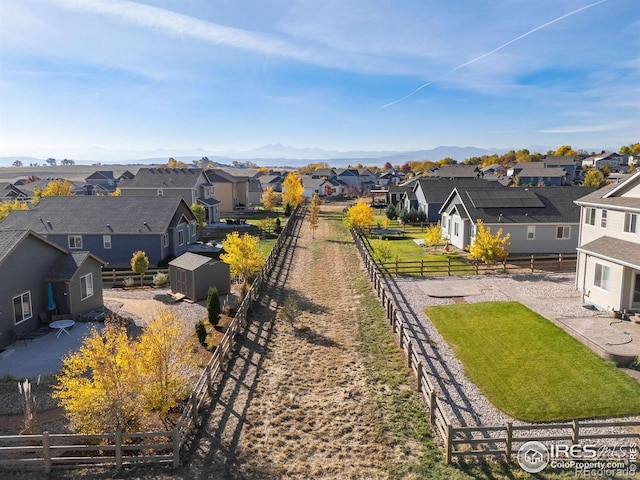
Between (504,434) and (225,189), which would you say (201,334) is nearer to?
(504,434)

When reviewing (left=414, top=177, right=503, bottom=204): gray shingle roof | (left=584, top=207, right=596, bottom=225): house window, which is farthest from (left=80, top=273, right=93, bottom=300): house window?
(left=414, top=177, right=503, bottom=204): gray shingle roof

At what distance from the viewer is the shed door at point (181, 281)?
26625mm

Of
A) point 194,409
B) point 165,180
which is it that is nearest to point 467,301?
point 194,409

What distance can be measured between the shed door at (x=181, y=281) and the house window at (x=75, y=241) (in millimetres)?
13659

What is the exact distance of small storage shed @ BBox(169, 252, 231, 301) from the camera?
2605cm

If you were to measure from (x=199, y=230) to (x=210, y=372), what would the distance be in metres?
36.3

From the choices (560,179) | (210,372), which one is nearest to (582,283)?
(210,372)

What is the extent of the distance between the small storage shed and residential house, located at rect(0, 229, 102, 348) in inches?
168

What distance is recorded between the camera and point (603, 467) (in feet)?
36.8

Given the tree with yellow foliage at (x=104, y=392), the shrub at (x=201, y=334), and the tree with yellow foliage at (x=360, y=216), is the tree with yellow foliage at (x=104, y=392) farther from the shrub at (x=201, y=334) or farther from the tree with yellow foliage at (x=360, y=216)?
the tree with yellow foliage at (x=360, y=216)

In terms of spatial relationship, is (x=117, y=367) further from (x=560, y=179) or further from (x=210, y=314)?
(x=560, y=179)

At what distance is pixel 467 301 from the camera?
25.4 m

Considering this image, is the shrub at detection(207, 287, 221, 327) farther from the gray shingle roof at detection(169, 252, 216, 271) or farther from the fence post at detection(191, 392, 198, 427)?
the fence post at detection(191, 392, 198, 427)

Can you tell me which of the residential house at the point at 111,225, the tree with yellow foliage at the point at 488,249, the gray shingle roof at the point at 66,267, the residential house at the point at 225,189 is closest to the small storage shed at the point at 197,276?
the gray shingle roof at the point at 66,267
